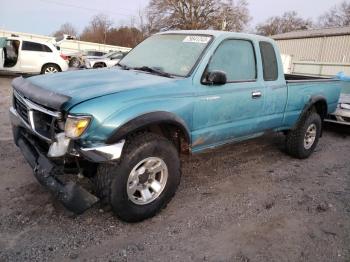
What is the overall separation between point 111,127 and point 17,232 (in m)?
1.27

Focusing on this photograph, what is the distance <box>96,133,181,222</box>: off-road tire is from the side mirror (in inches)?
31.4

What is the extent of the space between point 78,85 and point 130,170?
35.9 inches

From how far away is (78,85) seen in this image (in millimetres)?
3049

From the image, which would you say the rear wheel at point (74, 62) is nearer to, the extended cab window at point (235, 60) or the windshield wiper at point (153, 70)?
the windshield wiper at point (153, 70)

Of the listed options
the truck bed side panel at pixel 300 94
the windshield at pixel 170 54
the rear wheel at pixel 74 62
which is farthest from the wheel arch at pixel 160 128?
the rear wheel at pixel 74 62

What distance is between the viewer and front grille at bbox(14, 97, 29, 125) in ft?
10.8

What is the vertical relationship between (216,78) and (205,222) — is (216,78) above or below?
above

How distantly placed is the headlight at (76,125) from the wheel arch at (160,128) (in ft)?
0.72

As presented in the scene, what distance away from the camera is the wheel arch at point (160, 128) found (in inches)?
109

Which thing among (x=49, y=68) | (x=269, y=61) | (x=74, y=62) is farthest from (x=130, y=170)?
(x=74, y=62)

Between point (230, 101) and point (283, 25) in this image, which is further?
point (283, 25)

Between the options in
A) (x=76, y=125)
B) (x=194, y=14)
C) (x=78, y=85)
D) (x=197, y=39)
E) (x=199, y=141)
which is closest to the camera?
(x=76, y=125)

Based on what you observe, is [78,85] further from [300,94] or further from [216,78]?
[300,94]

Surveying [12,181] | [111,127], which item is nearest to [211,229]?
[111,127]
